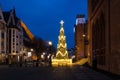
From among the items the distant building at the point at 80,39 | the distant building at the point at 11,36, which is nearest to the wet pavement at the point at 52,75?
the distant building at the point at 11,36

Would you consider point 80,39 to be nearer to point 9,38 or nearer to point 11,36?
point 11,36

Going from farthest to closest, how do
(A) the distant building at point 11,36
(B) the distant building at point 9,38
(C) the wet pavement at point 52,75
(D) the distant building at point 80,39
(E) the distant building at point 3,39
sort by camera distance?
(D) the distant building at point 80,39, (A) the distant building at point 11,36, (B) the distant building at point 9,38, (E) the distant building at point 3,39, (C) the wet pavement at point 52,75

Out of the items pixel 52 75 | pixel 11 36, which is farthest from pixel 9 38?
pixel 52 75

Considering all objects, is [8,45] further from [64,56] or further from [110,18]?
[110,18]

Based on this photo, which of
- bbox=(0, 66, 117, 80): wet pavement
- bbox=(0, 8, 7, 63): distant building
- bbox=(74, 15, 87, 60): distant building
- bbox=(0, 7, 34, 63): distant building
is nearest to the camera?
bbox=(0, 66, 117, 80): wet pavement

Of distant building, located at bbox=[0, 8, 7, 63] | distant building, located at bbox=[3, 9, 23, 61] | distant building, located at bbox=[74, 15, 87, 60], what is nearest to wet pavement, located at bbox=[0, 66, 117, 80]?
distant building, located at bbox=[0, 8, 7, 63]

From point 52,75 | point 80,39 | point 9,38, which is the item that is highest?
point 80,39

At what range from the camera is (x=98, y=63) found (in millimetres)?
61500

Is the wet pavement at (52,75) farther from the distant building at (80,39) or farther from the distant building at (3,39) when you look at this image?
the distant building at (80,39)

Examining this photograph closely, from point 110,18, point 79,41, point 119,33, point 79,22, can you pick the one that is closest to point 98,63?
point 110,18

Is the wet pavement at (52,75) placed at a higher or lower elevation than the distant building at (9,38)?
lower

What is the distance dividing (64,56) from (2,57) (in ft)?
61.6

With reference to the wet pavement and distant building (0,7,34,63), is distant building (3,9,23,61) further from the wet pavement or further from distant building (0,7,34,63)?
the wet pavement

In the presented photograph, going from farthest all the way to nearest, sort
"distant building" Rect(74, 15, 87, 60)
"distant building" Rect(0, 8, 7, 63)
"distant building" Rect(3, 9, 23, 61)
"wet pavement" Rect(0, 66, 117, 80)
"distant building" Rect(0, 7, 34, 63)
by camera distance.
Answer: "distant building" Rect(74, 15, 87, 60) < "distant building" Rect(3, 9, 23, 61) < "distant building" Rect(0, 7, 34, 63) < "distant building" Rect(0, 8, 7, 63) < "wet pavement" Rect(0, 66, 117, 80)
